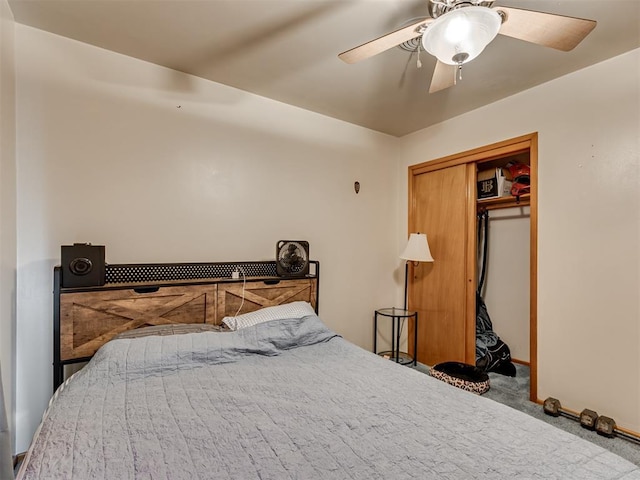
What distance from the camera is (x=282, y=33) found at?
1950 millimetres

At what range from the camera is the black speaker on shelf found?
1789 mm

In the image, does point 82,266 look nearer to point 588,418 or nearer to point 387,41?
point 387,41

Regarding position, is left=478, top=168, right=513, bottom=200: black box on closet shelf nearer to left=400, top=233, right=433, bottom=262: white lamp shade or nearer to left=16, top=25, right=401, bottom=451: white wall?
left=400, top=233, right=433, bottom=262: white lamp shade

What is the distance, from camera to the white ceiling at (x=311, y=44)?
1.73 meters

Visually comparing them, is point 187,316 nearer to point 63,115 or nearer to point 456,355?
point 63,115

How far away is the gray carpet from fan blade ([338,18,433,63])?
2.53m

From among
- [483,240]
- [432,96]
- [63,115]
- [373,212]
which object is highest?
[432,96]

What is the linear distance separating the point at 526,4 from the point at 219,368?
2.41m

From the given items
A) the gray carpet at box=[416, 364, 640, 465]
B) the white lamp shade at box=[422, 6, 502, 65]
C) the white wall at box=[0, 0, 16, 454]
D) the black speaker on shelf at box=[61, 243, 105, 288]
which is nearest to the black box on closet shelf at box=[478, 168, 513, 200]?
the gray carpet at box=[416, 364, 640, 465]

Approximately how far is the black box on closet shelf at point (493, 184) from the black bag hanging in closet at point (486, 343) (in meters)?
0.46

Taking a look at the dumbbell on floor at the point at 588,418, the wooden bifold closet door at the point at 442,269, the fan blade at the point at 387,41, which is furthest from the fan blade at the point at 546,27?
the dumbbell on floor at the point at 588,418

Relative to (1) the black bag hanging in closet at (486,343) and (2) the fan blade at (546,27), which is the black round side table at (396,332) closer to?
(1) the black bag hanging in closet at (486,343)

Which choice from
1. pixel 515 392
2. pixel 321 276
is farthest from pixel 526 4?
pixel 515 392

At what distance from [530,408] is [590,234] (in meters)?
1.33
